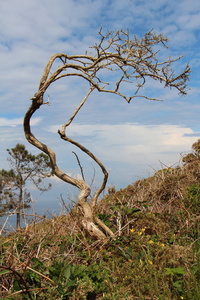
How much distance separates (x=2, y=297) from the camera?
Result: 303cm

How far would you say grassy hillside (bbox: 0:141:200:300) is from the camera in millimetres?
3109

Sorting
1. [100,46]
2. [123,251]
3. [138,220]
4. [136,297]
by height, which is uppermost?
[100,46]

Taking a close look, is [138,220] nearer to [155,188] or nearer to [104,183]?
[104,183]

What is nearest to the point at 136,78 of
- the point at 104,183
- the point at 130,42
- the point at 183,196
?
the point at 130,42

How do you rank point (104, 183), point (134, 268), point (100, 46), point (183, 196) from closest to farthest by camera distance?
point (134, 268) → point (104, 183) → point (100, 46) → point (183, 196)

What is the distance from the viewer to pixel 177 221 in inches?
223

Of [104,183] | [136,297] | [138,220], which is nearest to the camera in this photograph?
[136,297]

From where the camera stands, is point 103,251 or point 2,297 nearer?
point 2,297

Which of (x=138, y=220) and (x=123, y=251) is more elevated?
(x=138, y=220)

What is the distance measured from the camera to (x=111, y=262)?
13.3 ft

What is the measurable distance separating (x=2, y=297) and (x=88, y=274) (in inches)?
41.0

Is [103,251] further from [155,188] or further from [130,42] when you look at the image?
[130,42]

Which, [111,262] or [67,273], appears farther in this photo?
[111,262]

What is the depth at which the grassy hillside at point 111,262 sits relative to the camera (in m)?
3.11
